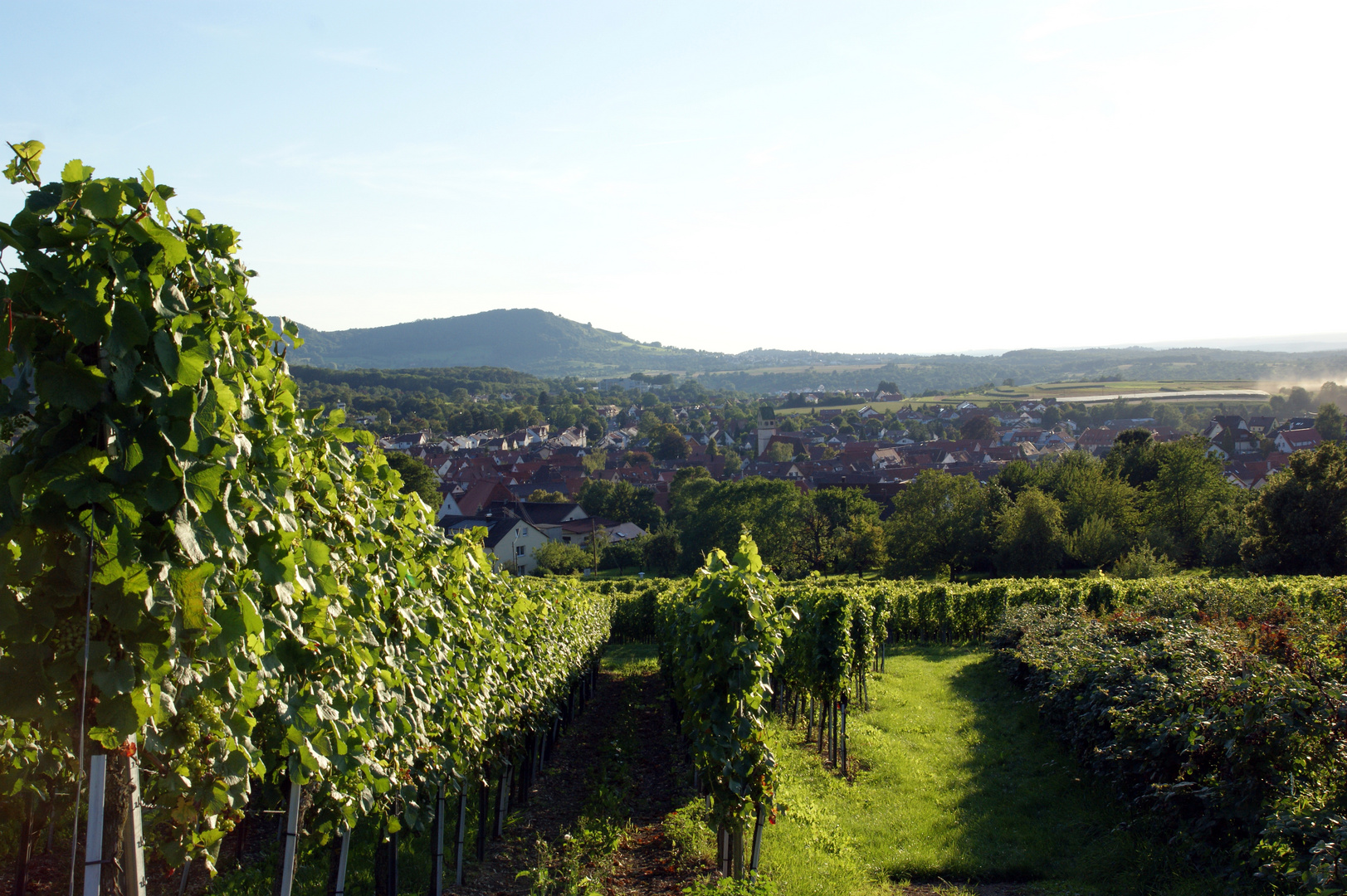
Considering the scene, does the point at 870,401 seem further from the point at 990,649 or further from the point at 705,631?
the point at 705,631

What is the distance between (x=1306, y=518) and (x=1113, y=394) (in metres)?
160

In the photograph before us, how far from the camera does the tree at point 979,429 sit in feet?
408

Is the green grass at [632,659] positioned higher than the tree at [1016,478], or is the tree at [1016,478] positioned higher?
the tree at [1016,478]

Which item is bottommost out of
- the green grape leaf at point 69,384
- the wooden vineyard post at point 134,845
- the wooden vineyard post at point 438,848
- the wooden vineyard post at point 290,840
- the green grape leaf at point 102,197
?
the wooden vineyard post at point 438,848

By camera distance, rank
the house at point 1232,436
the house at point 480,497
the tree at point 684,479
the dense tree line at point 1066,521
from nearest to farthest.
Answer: the dense tree line at point 1066,521 → the tree at point 684,479 → the house at point 480,497 → the house at point 1232,436

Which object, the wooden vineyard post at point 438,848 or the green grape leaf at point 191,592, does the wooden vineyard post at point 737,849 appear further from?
the green grape leaf at point 191,592

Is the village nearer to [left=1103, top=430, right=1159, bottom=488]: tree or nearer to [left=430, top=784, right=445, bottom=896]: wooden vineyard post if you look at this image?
[left=1103, top=430, right=1159, bottom=488]: tree

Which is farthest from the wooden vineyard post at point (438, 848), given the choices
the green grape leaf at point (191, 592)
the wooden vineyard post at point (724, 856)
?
the green grape leaf at point (191, 592)

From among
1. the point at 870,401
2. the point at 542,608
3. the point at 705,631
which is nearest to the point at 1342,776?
the point at 705,631

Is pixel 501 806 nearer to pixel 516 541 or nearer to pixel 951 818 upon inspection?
pixel 951 818

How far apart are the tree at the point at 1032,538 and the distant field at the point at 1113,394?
128401 millimetres

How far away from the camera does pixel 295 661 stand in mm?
3574

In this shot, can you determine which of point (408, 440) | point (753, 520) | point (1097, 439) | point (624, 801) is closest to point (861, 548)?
point (753, 520)

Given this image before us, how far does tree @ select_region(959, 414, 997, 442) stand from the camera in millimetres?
124250
